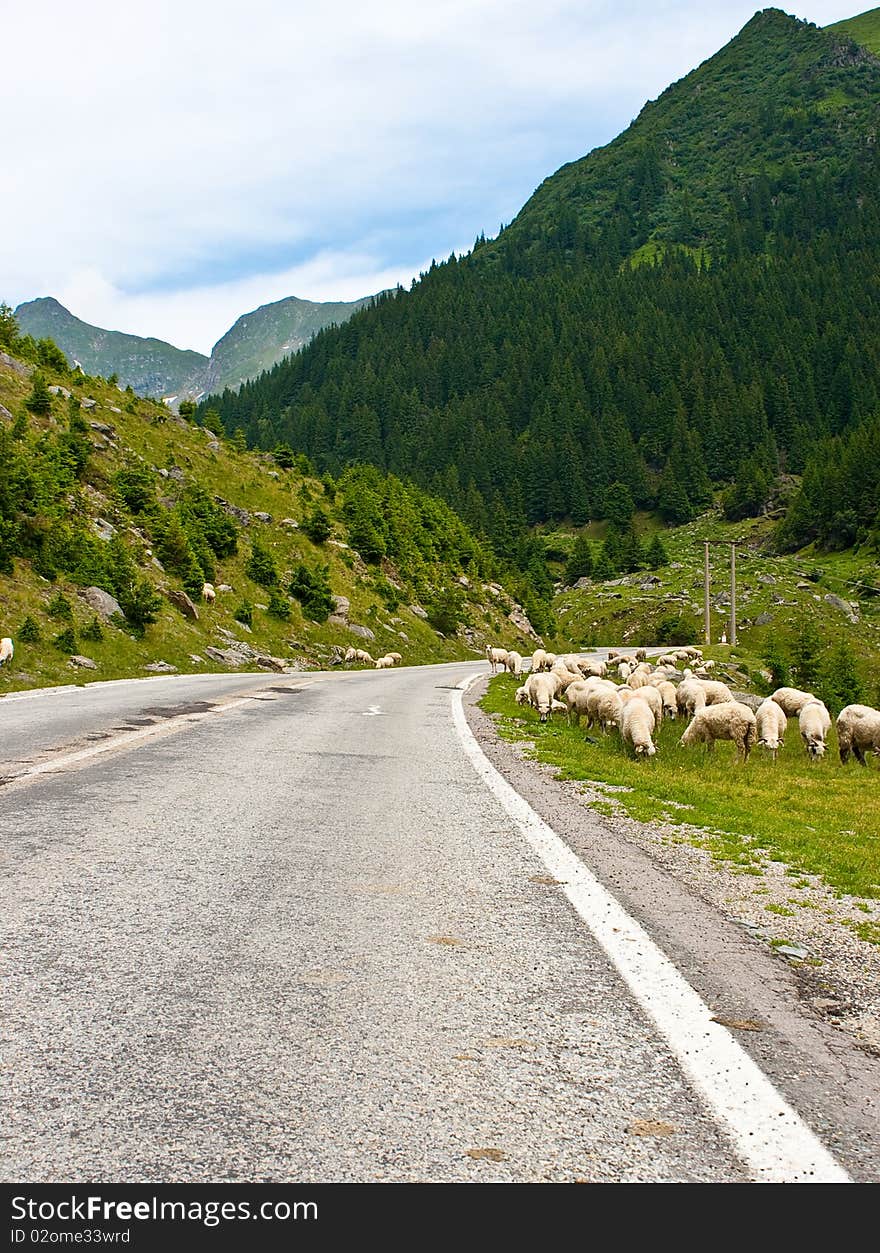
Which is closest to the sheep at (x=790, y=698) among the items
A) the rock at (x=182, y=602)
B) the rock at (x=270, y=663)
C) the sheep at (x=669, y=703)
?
the sheep at (x=669, y=703)

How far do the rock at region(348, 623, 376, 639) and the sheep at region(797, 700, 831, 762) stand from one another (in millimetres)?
34704

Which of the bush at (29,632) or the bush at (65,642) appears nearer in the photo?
the bush at (29,632)

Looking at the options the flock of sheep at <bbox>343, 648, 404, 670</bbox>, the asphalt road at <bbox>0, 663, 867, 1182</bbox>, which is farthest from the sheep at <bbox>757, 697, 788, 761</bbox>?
the flock of sheep at <bbox>343, 648, 404, 670</bbox>

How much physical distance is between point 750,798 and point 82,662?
2430 cm

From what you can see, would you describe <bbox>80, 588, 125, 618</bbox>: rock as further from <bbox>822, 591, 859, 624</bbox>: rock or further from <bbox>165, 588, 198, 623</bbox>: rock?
<bbox>822, 591, 859, 624</bbox>: rock

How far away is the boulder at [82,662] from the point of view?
1089 inches

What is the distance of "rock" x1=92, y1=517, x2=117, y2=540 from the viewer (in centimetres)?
3712

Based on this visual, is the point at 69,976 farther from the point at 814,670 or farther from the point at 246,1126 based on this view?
the point at 814,670

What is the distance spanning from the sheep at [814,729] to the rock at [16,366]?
148 ft

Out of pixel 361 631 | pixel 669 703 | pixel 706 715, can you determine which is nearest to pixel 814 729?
pixel 706 715

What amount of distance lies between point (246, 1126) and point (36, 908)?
264 cm

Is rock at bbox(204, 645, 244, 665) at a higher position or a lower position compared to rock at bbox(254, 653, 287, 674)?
higher

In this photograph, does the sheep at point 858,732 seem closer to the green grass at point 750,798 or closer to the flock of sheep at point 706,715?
the flock of sheep at point 706,715
